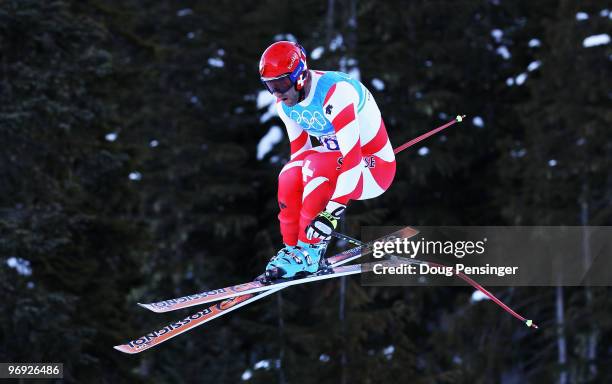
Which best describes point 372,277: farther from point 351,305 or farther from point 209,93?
point 209,93

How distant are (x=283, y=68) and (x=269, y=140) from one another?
13833 mm

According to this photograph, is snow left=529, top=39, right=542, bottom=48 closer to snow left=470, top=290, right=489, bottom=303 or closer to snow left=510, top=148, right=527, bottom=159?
snow left=510, top=148, right=527, bottom=159

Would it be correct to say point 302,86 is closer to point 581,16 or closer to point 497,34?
point 581,16

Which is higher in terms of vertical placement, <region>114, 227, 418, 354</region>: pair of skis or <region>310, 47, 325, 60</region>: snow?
<region>310, 47, 325, 60</region>: snow

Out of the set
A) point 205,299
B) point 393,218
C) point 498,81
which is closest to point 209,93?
point 393,218

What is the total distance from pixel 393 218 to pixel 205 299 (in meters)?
13.8

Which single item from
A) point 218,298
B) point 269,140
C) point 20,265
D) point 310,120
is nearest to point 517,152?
point 269,140

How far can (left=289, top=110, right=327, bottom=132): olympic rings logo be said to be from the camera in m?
6.72

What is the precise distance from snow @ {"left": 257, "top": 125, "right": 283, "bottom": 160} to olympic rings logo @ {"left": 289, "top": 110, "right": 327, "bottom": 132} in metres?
13.0

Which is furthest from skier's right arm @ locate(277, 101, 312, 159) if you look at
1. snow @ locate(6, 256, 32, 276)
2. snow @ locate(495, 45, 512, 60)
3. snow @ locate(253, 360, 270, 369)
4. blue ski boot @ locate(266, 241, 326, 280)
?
snow @ locate(495, 45, 512, 60)

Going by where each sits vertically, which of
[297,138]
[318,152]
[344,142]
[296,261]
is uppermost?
[297,138]

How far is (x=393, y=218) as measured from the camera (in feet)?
68.4

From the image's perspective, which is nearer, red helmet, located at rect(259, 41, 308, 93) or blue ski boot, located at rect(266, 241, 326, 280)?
red helmet, located at rect(259, 41, 308, 93)

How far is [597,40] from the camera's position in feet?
54.6
